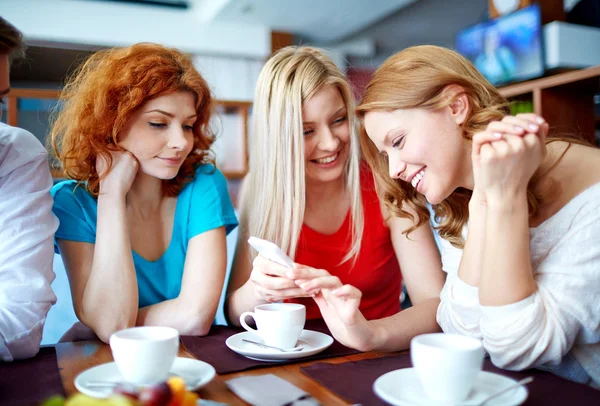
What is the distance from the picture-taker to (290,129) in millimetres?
1346

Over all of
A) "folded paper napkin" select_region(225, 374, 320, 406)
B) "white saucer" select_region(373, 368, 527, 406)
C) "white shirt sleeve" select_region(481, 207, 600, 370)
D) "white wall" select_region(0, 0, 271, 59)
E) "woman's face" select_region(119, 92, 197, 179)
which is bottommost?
"folded paper napkin" select_region(225, 374, 320, 406)

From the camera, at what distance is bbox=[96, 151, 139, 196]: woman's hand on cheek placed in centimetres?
130

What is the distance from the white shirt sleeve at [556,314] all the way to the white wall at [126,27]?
19.3 ft

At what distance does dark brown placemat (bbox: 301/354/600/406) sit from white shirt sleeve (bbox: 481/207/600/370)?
1.4 inches

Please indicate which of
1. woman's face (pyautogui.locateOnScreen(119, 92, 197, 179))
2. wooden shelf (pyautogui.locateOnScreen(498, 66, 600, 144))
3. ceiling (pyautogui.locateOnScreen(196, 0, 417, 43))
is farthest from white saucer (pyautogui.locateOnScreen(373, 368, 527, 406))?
ceiling (pyautogui.locateOnScreen(196, 0, 417, 43))

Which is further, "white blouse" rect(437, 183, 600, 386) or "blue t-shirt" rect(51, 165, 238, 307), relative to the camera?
"blue t-shirt" rect(51, 165, 238, 307)

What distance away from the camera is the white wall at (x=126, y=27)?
5.59 m

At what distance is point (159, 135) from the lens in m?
1.32

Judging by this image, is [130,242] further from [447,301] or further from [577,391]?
[577,391]

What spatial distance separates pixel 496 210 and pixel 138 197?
97 centimetres

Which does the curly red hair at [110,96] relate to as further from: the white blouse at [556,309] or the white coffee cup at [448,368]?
the white coffee cup at [448,368]

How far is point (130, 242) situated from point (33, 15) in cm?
527

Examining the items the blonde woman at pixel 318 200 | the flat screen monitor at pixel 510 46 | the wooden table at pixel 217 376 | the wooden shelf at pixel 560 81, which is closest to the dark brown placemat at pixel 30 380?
the wooden table at pixel 217 376

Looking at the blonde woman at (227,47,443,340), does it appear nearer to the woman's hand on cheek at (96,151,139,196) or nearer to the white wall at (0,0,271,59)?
the woman's hand on cheek at (96,151,139,196)
